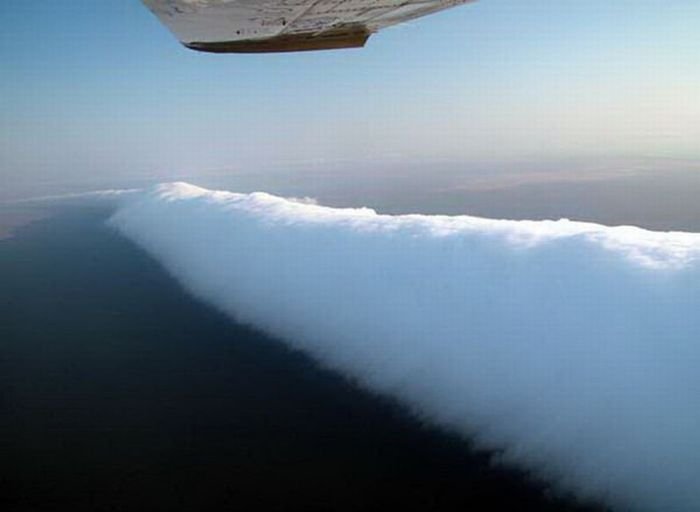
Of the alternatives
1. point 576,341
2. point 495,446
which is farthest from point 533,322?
point 495,446

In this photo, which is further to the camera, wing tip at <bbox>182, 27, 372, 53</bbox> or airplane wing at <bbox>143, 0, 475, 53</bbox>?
wing tip at <bbox>182, 27, 372, 53</bbox>

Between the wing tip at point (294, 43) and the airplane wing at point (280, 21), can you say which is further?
the wing tip at point (294, 43)

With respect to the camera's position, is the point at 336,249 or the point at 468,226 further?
the point at 336,249

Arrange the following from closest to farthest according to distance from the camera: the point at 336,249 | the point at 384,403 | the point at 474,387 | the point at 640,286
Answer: the point at 640,286, the point at 474,387, the point at 384,403, the point at 336,249

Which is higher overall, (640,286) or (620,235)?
(620,235)

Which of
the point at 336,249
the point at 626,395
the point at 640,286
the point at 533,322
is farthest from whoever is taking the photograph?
the point at 336,249

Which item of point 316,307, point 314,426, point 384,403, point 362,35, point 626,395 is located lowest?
point 314,426

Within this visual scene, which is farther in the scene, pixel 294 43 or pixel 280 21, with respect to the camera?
pixel 294 43

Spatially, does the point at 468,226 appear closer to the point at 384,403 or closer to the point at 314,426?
the point at 384,403
